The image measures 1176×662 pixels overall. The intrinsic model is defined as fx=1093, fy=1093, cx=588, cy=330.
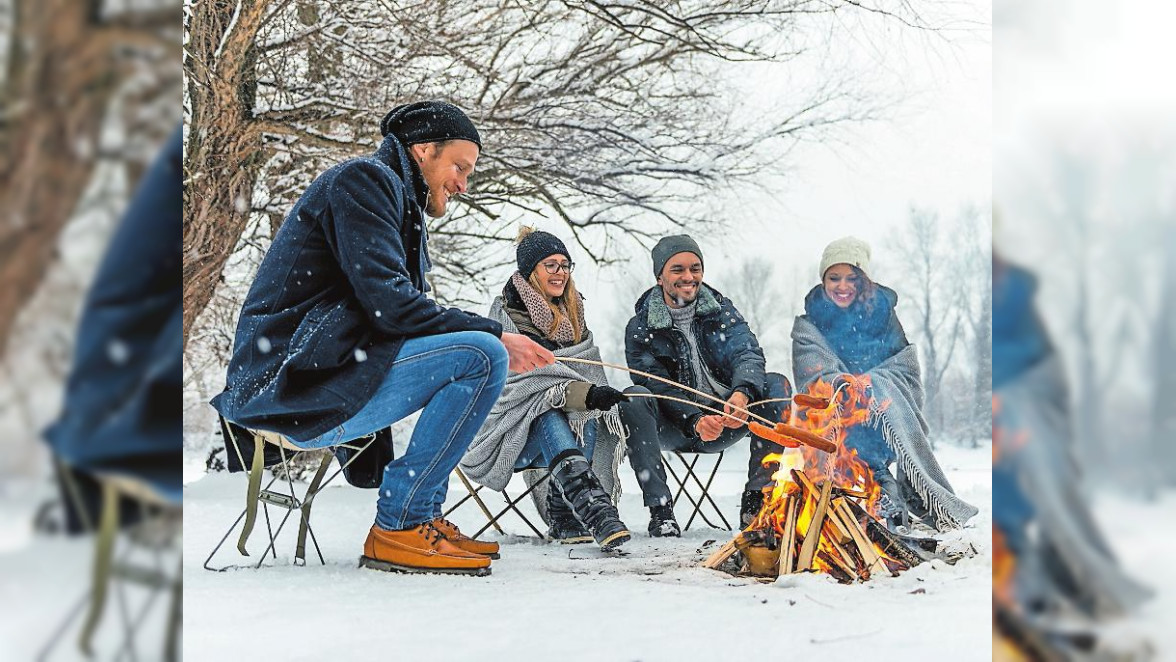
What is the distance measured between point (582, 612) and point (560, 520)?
4.58 feet

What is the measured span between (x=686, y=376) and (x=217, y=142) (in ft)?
7.25

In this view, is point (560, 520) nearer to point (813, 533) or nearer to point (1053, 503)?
point (813, 533)

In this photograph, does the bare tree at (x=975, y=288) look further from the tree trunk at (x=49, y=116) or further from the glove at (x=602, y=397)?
the tree trunk at (x=49, y=116)

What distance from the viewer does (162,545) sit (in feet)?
2.67

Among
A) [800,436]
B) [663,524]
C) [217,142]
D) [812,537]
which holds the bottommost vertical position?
[663,524]

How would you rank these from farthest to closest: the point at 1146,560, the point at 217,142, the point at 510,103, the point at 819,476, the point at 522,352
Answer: the point at 510,103, the point at 217,142, the point at 819,476, the point at 522,352, the point at 1146,560

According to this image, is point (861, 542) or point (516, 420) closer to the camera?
point (861, 542)

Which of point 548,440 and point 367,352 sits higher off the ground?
point 367,352

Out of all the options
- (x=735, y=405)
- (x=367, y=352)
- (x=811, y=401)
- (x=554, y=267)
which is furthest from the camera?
(x=554, y=267)

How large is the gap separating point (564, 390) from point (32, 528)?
253 centimetres

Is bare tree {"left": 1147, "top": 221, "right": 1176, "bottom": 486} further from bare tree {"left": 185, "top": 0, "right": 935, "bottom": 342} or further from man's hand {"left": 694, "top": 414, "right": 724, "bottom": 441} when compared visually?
bare tree {"left": 185, "top": 0, "right": 935, "bottom": 342}

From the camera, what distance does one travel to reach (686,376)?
3.71 meters

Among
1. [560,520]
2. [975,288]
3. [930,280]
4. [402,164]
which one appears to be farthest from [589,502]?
[975,288]

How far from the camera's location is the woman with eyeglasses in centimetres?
308
